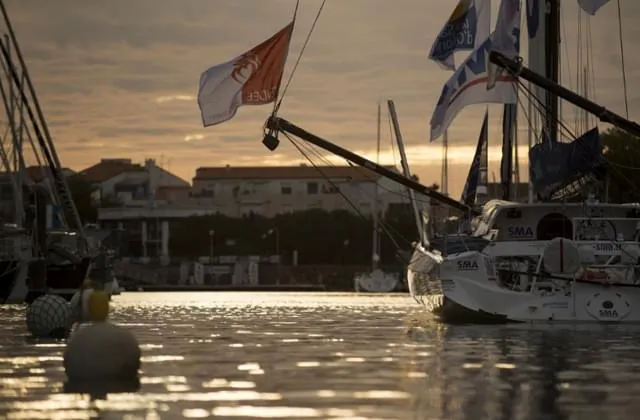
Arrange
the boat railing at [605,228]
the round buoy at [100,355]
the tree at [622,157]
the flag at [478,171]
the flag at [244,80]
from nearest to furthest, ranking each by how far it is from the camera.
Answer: the round buoy at [100,355] → the boat railing at [605,228] → the flag at [244,80] → the flag at [478,171] → the tree at [622,157]

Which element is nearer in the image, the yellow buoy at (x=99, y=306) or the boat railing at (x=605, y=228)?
the yellow buoy at (x=99, y=306)

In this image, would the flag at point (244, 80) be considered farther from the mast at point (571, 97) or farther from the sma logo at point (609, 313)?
the sma logo at point (609, 313)

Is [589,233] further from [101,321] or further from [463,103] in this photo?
[101,321]

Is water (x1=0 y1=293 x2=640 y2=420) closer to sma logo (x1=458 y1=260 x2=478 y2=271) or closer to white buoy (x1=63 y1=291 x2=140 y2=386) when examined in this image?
white buoy (x1=63 y1=291 x2=140 y2=386)

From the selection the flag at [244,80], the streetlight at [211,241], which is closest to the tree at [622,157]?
the flag at [244,80]

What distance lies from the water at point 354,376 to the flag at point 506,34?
844 centimetres

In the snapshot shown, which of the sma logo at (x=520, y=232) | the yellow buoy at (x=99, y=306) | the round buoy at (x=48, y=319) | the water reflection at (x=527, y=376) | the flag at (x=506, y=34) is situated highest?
the flag at (x=506, y=34)

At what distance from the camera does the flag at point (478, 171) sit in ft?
202

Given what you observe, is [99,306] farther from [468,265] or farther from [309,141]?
[309,141]

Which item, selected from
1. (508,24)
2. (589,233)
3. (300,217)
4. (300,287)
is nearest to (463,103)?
(508,24)

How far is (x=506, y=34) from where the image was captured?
4566 cm

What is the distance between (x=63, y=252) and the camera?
70.4 meters

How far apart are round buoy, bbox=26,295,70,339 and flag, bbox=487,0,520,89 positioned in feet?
47.5

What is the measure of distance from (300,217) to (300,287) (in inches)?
1397
